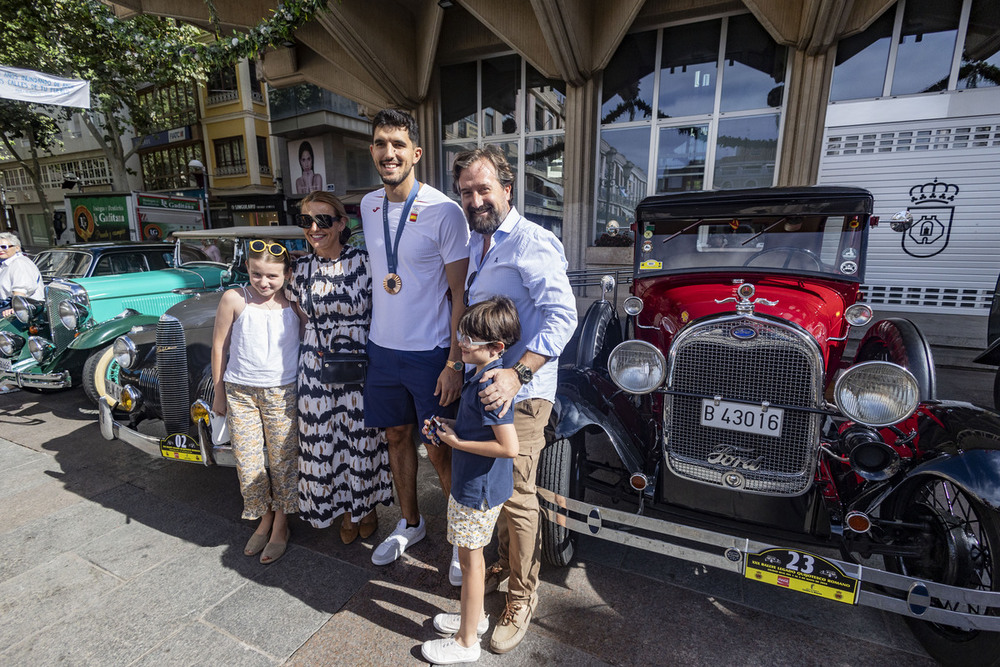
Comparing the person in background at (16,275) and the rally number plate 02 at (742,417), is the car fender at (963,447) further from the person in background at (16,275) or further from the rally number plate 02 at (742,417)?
the person in background at (16,275)

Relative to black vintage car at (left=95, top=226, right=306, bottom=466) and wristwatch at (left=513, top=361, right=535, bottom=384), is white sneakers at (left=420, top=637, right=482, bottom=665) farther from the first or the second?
black vintage car at (left=95, top=226, right=306, bottom=466)

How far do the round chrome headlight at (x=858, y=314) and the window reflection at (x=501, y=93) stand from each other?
327 inches

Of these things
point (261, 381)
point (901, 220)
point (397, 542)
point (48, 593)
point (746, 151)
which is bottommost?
point (48, 593)

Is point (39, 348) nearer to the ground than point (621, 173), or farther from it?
nearer to the ground

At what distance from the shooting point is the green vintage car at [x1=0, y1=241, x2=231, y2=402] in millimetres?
4449

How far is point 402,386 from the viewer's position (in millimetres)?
2330

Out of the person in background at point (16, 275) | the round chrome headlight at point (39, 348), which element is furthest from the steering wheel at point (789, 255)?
the person in background at point (16, 275)

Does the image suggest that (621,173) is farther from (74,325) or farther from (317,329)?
(74,325)

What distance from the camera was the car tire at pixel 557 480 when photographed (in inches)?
91.7

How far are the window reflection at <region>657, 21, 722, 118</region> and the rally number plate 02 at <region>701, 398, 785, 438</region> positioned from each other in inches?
298

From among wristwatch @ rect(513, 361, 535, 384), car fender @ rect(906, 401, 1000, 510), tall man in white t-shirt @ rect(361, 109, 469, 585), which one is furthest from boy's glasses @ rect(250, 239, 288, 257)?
car fender @ rect(906, 401, 1000, 510)

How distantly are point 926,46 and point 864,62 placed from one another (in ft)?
2.52

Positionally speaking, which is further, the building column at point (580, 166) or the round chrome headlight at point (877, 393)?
the building column at point (580, 166)

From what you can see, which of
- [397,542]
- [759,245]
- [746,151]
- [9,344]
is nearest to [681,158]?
→ [746,151]
